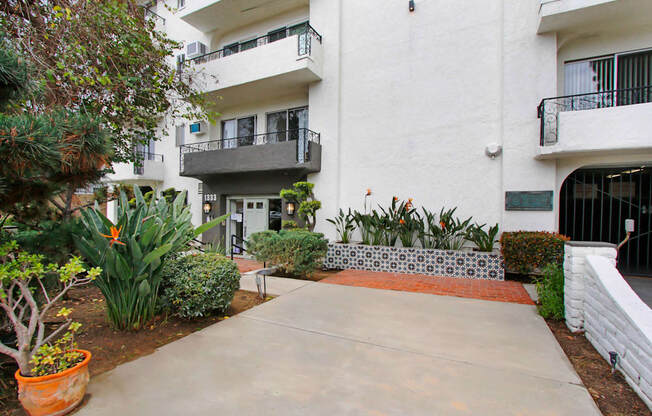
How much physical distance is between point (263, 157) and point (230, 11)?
18.8 ft

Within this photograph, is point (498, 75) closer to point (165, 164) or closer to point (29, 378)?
point (29, 378)

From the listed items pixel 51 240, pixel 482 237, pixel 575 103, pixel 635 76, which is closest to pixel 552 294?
pixel 482 237

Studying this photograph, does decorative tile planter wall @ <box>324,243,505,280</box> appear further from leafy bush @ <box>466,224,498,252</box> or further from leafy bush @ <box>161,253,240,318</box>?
leafy bush @ <box>161,253,240,318</box>

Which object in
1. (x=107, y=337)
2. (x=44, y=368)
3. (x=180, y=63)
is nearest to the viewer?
(x=44, y=368)

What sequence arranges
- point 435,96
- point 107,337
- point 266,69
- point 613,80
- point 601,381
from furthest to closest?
point 266,69 < point 435,96 < point 613,80 < point 107,337 < point 601,381

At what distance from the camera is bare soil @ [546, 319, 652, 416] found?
2.44 metres

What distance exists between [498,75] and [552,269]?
5426 mm

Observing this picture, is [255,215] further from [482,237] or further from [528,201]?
[528,201]

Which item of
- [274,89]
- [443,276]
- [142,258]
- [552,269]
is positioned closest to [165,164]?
[274,89]

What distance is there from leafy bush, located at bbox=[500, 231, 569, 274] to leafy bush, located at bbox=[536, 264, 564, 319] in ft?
6.57

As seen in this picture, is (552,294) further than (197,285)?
Yes

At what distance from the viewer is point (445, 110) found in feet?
27.5

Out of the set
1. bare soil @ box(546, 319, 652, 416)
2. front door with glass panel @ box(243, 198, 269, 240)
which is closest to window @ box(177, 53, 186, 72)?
front door with glass panel @ box(243, 198, 269, 240)

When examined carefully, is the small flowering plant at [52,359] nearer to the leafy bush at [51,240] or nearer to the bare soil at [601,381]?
the leafy bush at [51,240]
